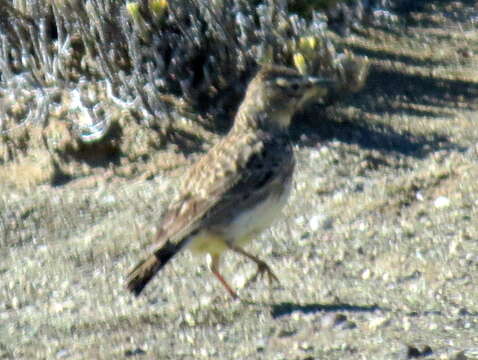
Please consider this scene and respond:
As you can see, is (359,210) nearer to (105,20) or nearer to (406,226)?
(406,226)

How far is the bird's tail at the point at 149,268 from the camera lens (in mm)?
5824

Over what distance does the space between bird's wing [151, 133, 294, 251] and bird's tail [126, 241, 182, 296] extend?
1.4 inches

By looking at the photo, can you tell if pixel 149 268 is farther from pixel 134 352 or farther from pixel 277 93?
pixel 277 93

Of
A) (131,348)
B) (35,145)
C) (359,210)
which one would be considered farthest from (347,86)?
(131,348)

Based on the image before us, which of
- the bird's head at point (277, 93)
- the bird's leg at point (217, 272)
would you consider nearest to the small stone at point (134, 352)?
the bird's leg at point (217, 272)

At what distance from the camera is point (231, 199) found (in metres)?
6.25

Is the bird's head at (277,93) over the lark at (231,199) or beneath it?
over

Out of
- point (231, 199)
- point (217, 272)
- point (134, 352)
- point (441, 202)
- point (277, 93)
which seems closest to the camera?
point (134, 352)

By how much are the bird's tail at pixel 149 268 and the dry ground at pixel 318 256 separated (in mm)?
311

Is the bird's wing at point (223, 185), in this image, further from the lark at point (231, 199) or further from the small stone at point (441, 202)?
the small stone at point (441, 202)

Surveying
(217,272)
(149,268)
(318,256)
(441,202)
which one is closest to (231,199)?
(217,272)

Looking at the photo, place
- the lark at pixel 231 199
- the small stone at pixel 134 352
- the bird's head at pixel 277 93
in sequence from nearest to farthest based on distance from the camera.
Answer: the small stone at pixel 134 352 → the lark at pixel 231 199 → the bird's head at pixel 277 93

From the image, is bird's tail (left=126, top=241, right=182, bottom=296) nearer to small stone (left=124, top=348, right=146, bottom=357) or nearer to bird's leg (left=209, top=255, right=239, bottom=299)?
small stone (left=124, top=348, right=146, bottom=357)

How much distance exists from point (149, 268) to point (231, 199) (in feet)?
2.17
